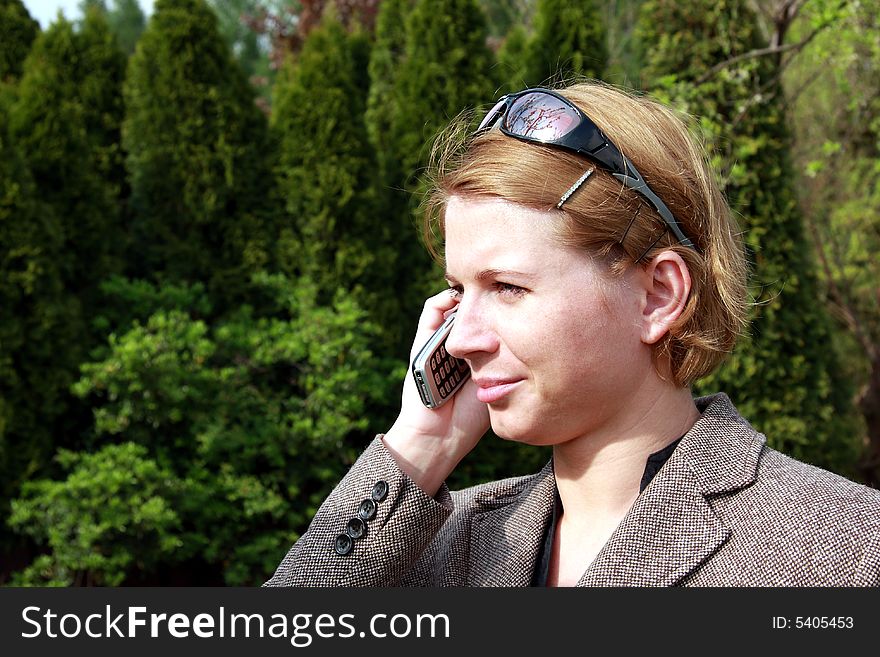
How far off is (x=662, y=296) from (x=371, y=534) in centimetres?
69

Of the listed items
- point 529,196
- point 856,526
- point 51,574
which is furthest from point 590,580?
point 51,574

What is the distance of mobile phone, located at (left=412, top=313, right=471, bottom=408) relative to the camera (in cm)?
186

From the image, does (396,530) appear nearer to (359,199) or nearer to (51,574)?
(51,574)

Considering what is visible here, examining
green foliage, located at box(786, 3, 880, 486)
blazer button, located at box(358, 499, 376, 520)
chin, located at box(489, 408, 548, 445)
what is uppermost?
chin, located at box(489, 408, 548, 445)

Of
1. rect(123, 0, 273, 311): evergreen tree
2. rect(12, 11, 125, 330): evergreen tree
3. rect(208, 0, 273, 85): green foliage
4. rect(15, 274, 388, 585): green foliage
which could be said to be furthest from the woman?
rect(208, 0, 273, 85): green foliage

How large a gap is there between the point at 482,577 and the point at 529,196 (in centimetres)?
75

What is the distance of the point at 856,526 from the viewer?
1.42 metres

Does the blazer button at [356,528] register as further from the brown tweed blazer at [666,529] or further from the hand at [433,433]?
the hand at [433,433]

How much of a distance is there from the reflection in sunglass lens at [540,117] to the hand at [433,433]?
42 centimetres

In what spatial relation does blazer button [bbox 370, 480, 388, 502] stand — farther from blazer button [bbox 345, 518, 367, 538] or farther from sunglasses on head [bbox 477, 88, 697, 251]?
sunglasses on head [bbox 477, 88, 697, 251]

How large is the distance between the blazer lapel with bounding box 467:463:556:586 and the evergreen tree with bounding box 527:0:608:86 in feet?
17.3

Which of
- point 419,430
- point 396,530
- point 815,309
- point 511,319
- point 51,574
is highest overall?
point 511,319

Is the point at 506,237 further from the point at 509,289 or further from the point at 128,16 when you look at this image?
the point at 128,16

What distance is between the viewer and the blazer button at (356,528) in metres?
1.74
